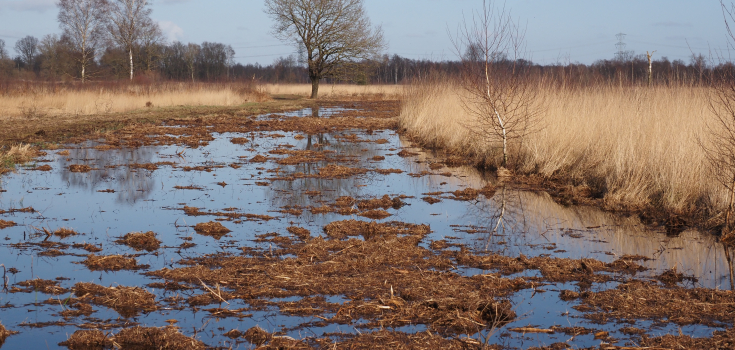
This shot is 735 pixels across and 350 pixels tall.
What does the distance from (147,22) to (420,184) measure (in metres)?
35.7

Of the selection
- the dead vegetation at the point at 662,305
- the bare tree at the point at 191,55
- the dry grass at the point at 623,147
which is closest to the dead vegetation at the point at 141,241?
Answer: the dead vegetation at the point at 662,305

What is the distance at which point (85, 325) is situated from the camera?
12.4 feet

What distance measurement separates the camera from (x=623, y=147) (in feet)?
28.1

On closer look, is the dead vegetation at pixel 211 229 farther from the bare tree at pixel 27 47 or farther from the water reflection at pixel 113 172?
the bare tree at pixel 27 47

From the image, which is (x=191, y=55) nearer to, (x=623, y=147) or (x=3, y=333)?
(x=623, y=147)

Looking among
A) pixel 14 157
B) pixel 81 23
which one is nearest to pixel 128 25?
pixel 81 23

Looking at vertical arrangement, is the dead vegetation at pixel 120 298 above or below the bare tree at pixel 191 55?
below

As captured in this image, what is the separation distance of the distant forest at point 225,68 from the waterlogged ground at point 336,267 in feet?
9.13

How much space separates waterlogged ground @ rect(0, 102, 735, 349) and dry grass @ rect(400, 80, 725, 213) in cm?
85

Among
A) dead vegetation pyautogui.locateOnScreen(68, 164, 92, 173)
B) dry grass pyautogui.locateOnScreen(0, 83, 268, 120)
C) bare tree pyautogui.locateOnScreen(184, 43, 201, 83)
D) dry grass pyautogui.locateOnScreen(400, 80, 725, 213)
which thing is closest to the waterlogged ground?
dead vegetation pyautogui.locateOnScreen(68, 164, 92, 173)

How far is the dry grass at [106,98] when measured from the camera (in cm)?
1962

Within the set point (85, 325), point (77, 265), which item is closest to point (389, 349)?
point (85, 325)

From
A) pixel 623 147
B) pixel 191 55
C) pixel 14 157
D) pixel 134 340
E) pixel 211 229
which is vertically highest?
pixel 191 55

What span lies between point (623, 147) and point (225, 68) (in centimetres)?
7944
